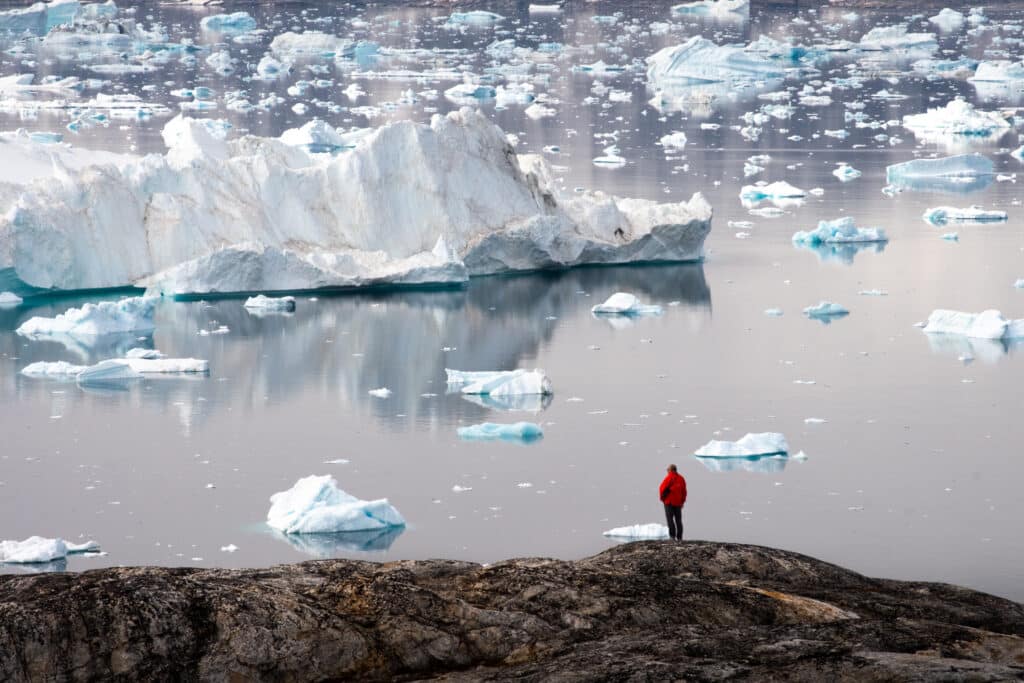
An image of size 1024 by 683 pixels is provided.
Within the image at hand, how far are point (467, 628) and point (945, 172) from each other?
2467 cm

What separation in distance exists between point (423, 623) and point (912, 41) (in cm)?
5344

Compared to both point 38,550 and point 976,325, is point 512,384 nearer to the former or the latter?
point 38,550

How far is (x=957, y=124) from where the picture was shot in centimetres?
3691

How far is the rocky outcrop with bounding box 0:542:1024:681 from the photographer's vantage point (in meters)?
6.07

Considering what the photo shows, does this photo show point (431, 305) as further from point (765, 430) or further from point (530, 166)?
Answer: point (765, 430)

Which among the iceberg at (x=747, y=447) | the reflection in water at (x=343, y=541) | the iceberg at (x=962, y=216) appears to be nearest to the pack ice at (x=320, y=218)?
the iceberg at (x=962, y=216)

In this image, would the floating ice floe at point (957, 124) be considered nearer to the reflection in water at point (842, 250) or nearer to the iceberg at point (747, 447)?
the reflection in water at point (842, 250)

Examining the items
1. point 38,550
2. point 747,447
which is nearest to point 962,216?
point 747,447

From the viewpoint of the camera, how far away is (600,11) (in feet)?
263

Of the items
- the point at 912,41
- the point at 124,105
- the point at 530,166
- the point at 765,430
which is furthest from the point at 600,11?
the point at 765,430

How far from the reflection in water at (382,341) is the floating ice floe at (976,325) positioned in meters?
2.60

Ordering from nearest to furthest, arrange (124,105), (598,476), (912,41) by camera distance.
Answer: (598,476), (124,105), (912,41)

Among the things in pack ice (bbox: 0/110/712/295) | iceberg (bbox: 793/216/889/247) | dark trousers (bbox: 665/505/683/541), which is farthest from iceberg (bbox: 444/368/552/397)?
iceberg (bbox: 793/216/889/247)

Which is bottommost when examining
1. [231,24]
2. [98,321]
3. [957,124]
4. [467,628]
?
[98,321]
